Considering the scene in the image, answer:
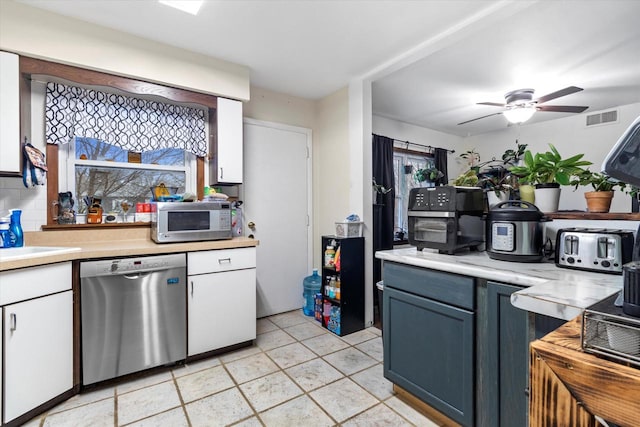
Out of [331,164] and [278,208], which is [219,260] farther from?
[331,164]

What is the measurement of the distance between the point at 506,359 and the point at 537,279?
37 cm

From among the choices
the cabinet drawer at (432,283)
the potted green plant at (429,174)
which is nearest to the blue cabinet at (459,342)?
the cabinet drawer at (432,283)

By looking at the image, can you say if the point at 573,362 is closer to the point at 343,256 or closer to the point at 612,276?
the point at 612,276

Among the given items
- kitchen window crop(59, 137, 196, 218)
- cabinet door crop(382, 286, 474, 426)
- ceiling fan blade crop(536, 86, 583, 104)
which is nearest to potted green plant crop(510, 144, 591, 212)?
cabinet door crop(382, 286, 474, 426)

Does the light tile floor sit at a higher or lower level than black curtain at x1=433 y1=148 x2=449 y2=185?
lower

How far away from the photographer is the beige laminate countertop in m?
1.69

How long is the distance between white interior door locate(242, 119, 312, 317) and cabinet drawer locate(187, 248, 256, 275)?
742 millimetres

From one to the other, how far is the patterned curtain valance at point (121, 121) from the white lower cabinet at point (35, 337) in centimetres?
108

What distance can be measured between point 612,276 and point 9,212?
336cm

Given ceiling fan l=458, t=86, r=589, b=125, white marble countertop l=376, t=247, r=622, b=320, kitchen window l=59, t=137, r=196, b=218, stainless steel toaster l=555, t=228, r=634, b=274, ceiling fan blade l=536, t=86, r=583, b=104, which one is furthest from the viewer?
ceiling fan l=458, t=86, r=589, b=125

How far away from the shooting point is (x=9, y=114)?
1.91m

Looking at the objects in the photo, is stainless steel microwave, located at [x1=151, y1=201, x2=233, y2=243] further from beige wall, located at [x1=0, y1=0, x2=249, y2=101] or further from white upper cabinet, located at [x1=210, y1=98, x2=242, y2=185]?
beige wall, located at [x1=0, y1=0, x2=249, y2=101]

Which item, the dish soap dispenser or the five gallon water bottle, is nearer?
the dish soap dispenser

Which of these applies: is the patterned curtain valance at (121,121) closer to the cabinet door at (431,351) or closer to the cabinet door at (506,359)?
the cabinet door at (431,351)
